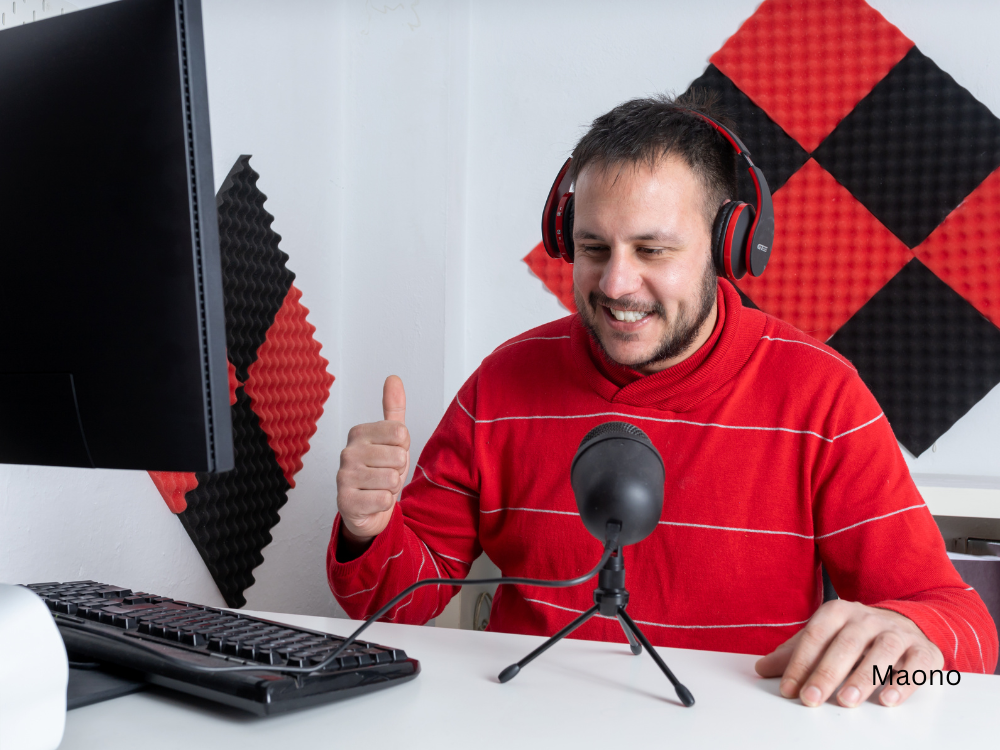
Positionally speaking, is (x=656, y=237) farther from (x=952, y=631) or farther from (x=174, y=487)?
(x=174, y=487)

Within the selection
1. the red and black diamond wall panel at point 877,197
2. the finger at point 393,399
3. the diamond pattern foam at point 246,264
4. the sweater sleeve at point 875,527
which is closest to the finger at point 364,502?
the finger at point 393,399

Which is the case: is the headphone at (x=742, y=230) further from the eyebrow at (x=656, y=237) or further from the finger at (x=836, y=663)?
the finger at (x=836, y=663)

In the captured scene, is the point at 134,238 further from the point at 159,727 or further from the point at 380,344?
the point at 380,344

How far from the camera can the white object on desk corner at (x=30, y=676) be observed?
1.51 feet

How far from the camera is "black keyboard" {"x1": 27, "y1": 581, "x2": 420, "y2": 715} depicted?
547 mm

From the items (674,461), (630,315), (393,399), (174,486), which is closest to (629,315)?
(630,315)

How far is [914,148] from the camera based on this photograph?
187 cm

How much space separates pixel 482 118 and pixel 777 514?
1424 millimetres

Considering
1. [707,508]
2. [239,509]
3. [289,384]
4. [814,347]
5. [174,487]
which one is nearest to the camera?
[707,508]

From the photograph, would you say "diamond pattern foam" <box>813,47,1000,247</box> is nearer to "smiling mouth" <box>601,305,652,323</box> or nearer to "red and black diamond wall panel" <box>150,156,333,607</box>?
"smiling mouth" <box>601,305,652,323</box>

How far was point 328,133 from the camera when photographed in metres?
1.94

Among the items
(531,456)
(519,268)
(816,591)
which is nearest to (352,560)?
(531,456)

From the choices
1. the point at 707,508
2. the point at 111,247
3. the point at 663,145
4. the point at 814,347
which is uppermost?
the point at 663,145

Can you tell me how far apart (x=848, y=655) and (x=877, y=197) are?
1.54 m
